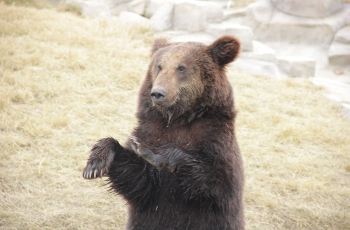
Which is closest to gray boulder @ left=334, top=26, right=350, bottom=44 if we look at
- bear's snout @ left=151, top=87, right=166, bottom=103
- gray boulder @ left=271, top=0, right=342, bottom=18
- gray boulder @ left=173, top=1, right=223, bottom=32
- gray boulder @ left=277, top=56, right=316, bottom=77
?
gray boulder @ left=271, top=0, right=342, bottom=18

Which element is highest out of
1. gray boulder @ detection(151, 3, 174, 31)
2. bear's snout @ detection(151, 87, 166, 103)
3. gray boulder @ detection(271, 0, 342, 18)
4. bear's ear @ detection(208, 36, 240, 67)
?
bear's ear @ detection(208, 36, 240, 67)

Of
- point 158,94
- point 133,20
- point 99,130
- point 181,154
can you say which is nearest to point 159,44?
point 158,94

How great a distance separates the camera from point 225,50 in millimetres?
3764

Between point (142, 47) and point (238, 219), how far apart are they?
6829 millimetres

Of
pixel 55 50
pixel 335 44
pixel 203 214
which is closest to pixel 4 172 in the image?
pixel 203 214

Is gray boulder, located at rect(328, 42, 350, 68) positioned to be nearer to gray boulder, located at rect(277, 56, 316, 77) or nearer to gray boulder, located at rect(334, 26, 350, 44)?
gray boulder, located at rect(334, 26, 350, 44)

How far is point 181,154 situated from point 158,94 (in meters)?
0.41

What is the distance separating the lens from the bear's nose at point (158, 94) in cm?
341

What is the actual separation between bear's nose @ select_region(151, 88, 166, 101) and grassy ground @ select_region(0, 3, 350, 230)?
1.99 m

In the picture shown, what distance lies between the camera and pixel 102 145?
3.52 meters

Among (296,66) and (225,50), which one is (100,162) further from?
(296,66)

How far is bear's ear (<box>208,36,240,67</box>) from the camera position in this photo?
3.75 m

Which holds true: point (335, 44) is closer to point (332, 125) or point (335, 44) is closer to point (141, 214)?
point (332, 125)

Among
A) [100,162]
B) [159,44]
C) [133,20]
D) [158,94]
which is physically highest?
[159,44]
